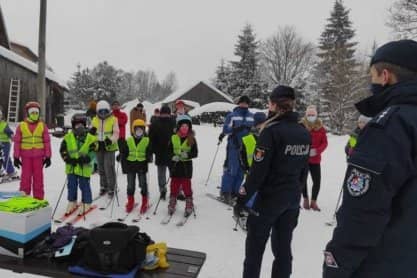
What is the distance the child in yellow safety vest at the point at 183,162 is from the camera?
5973 millimetres

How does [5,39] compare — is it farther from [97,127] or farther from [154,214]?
[154,214]

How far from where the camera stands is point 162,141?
6941 mm

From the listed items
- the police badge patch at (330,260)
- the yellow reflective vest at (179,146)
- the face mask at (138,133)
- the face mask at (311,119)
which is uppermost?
the face mask at (311,119)

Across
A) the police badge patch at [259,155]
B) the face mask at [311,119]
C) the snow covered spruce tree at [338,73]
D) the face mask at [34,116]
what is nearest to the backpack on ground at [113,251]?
the police badge patch at [259,155]

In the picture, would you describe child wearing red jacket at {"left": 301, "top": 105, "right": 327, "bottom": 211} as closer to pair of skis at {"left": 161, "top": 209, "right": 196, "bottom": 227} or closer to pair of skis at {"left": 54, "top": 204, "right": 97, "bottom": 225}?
pair of skis at {"left": 161, "top": 209, "right": 196, "bottom": 227}

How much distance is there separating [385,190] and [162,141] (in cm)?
568

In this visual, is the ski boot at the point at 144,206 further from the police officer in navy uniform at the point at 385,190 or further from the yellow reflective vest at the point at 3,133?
the police officer in navy uniform at the point at 385,190

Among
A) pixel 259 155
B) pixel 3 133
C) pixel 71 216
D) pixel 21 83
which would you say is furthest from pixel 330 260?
pixel 21 83

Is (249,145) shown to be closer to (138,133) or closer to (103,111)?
(138,133)

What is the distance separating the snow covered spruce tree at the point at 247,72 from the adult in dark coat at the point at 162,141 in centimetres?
3100

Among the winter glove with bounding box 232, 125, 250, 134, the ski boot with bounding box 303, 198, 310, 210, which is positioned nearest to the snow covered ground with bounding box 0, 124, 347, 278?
the ski boot with bounding box 303, 198, 310, 210

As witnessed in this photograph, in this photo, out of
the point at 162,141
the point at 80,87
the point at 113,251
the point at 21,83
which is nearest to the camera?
the point at 113,251

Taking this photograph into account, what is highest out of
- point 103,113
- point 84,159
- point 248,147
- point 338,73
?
point 338,73

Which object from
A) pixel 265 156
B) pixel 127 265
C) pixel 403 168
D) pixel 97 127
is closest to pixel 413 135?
pixel 403 168
